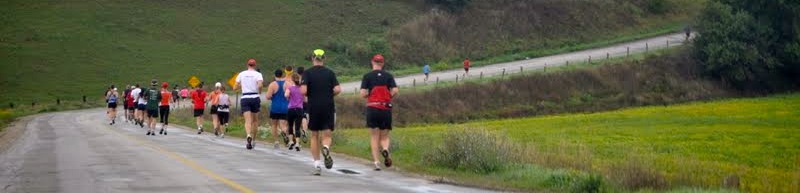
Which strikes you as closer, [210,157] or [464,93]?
[210,157]

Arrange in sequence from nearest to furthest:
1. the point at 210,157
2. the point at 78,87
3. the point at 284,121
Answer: the point at 210,157
the point at 284,121
the point at 78,87

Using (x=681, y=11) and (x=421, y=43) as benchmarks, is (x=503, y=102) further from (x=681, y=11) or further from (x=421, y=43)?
(x=681, y=11)

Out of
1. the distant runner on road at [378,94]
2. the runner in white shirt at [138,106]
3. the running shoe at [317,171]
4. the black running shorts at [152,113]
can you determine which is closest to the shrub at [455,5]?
the runner in white shirt at [138,106]

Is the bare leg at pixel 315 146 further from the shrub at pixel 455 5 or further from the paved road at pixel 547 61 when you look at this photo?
the shrub at pixel 455 5

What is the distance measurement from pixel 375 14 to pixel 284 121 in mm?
73621

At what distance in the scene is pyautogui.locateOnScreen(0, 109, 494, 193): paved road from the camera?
47.6 feet

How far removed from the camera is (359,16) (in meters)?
97.7

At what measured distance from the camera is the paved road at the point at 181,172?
14516mm

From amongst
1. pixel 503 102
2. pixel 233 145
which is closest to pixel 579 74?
pixel 503 102

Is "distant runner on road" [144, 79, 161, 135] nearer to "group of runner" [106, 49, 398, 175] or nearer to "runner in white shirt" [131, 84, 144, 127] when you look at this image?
"group of runner" [106, 49, 398, 175]

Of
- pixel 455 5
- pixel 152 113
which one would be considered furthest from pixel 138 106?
pixel 455 5

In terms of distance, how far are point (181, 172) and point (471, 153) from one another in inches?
182

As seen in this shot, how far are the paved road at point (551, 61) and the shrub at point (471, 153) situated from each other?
158 ft

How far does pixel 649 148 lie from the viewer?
3084 centimetres
